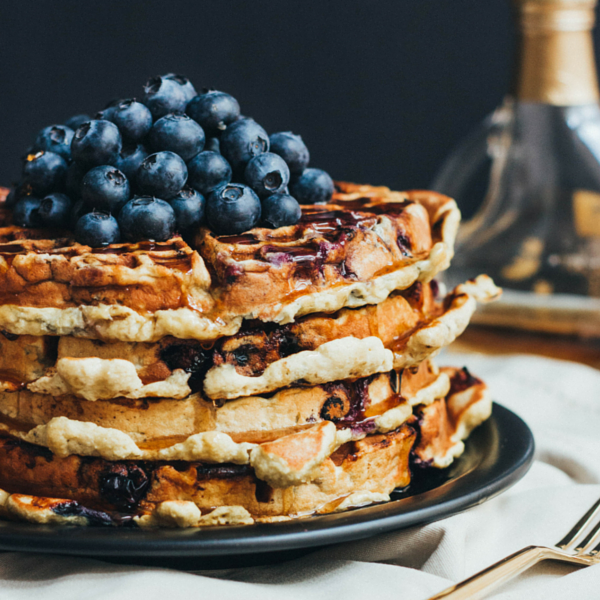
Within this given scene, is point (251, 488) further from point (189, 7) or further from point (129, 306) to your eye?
point (189, 7)

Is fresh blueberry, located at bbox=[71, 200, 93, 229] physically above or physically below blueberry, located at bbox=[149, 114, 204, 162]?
below

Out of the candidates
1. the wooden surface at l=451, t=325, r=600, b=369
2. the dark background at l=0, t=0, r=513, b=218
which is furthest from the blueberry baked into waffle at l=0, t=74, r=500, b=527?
the dark background at l=0, t=0, r=513, b=218

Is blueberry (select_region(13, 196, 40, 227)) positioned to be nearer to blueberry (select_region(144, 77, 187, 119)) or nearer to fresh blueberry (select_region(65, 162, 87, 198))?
fresh blueberry (select_region(65, 162, 87, 198))

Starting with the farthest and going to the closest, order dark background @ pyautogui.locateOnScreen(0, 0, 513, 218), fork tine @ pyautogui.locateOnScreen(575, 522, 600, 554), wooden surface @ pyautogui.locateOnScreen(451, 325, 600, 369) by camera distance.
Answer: dark background @ pyautogui.locateOnScreen(0, 0, 513, 218) < wooden surface @ pyautogui.locateOnScreen(451, 325, 600, 369) < fork tine @ pyautogui.locateOnScreen(575, 522, 600, 554)

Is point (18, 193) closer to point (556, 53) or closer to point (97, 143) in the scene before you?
point (97, 143)

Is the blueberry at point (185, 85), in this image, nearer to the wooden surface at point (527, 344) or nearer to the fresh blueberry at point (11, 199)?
the fresh blueberry at point (11, 199)

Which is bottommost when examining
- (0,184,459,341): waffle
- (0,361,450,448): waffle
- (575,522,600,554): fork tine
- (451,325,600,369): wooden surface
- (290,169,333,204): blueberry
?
(451,325,600,369): wooden surface

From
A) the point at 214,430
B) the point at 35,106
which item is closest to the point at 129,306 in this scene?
the point at 214,430
